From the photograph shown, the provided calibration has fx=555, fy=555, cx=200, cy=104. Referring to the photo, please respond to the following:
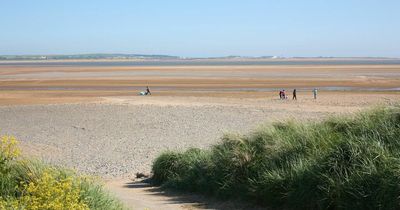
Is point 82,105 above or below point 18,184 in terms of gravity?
below

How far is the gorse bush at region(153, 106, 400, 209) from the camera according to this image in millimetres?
6957

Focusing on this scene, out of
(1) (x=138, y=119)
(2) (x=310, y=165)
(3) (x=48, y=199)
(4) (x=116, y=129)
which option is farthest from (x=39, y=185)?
(1) (x=138, y=119)

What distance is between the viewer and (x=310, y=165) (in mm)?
7727

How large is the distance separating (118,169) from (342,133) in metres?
8.70

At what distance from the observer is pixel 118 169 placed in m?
16.0

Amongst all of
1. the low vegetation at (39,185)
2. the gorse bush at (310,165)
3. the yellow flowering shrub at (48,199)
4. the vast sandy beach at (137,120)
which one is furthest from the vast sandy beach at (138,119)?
the yellow flowering shrub at (48,199)

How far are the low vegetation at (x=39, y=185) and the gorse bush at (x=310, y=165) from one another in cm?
253

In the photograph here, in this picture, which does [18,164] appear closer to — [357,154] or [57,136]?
[357,154]

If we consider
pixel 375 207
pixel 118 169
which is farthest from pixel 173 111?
pixel 375 207

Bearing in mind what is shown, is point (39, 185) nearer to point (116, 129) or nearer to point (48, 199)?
point (48, 199)

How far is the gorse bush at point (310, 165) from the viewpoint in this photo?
6957mm

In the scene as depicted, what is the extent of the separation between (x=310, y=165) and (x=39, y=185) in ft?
12.9

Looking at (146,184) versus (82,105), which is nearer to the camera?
(146,184)

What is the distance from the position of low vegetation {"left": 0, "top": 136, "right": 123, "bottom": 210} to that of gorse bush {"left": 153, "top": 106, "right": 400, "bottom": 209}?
2.53 meters
